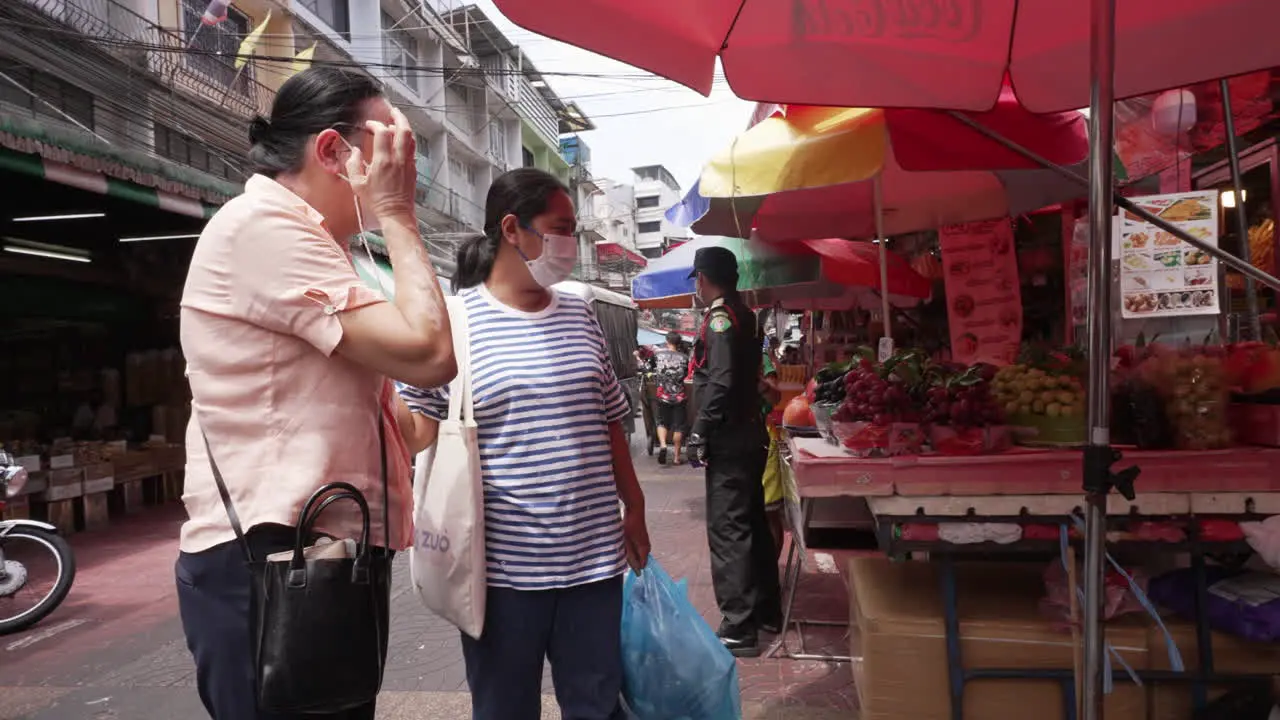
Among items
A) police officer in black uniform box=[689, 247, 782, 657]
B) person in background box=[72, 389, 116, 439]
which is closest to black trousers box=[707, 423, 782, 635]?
police officer in black uniform box=[689, 247, 782, 657]

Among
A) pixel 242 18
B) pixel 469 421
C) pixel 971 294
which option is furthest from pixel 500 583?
pixel 242 18

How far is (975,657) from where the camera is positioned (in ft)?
8.70

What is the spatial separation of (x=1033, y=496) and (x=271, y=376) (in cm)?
230

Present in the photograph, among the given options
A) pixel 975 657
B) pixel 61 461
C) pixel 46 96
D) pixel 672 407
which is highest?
pixel 46 96

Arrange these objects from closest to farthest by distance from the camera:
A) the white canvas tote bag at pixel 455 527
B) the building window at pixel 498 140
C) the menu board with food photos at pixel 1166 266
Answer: the white canvas tote bag at pixel 455 527, the menu board with food photos at pixel 1166 266, the building window at pixel 498 140

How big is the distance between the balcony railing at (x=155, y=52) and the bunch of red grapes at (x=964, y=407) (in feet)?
35.2

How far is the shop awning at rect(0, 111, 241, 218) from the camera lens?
5266 mm

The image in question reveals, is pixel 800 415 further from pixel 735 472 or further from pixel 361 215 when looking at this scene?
pixel 361 215

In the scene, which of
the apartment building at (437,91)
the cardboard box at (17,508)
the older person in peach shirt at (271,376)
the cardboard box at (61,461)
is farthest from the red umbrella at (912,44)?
the apartment building at (437,91)

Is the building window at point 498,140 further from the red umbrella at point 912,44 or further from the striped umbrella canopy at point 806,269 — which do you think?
the red umbrella at point 912,44

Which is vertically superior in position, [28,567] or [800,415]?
[800,415]

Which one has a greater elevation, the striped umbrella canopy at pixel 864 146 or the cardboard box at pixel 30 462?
the striped umbrella canopy at pixel 864 146

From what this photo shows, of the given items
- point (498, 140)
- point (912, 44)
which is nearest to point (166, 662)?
point (912, 44)

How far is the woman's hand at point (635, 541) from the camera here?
2.36m
